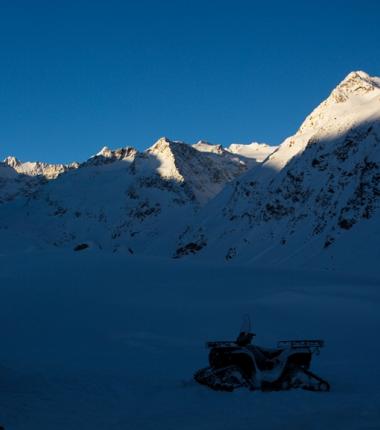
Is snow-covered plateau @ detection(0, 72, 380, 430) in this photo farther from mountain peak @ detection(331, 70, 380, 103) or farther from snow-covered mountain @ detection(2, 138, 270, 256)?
snow-covered mountain @ detection(2, 138, 270, 256)

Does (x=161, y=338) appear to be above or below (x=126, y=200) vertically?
below

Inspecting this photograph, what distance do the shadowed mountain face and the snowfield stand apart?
1348 inches

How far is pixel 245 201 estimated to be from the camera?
340 ft

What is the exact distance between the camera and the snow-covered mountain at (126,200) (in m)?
141

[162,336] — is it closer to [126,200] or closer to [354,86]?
[354,86]

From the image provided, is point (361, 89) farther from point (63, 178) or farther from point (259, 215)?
point (63, 178)

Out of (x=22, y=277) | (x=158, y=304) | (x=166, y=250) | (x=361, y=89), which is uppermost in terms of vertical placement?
(x=361, y=89)

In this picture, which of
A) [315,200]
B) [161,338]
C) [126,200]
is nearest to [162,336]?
[161,338]

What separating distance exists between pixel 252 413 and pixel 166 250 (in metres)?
105

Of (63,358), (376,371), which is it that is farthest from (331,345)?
(63,358)

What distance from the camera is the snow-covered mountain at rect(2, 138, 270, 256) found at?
14112cm

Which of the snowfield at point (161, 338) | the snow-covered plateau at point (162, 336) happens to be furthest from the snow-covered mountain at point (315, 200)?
the snowfield at point (161, 338)

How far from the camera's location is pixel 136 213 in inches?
5910

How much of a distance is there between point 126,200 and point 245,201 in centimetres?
6066
